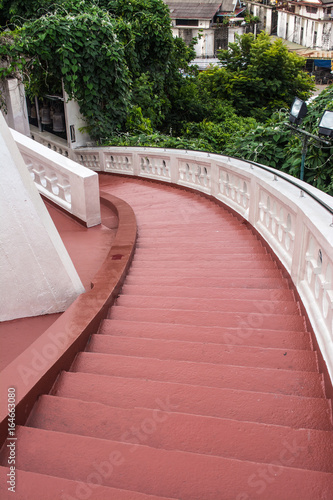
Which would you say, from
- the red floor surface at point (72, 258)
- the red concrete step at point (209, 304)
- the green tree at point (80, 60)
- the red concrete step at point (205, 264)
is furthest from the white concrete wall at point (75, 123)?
the red concrete step at point (209, 304)

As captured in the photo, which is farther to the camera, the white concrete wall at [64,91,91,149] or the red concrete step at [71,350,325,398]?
the white concrete wall at [64,91,91,149]

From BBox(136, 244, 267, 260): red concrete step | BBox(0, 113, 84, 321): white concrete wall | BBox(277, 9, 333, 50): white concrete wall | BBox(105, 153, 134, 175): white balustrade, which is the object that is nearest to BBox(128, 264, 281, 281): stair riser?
BBox(136, 244, 267, 260): red concrete step

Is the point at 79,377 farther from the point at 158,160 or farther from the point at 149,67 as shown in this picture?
the point at 149,67

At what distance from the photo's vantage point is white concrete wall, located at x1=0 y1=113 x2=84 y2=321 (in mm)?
3613

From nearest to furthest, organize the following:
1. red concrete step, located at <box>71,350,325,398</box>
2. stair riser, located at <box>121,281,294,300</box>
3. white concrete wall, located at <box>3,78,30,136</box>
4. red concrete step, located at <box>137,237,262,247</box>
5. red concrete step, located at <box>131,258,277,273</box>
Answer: red concrete step, located at <box>71,350,325,398</box>
stair riser, located at <box>121,281,294,300</box>
red concrete step, located at <box>131,258,277,273</box>
red concrete step, located at <box>137,237,262,247</box>
white concrete wall, located at <box>3,78,30,136</box>

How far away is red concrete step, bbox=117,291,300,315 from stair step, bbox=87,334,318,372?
2.02 feet

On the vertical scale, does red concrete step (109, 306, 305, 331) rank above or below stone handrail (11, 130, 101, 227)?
below

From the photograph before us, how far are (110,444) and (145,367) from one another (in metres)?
0.76

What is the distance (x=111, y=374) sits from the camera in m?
2.99

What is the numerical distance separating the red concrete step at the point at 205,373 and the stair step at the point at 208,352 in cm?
9

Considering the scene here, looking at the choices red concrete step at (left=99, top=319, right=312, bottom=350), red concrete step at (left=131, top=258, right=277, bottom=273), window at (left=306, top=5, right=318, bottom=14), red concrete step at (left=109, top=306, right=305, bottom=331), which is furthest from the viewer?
window at (left=306, top=5, right=318, bottom=14)

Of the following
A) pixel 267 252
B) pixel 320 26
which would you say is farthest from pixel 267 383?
pixel 320 26

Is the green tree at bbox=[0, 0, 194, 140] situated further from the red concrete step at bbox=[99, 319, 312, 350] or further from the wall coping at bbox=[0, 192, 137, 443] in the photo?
the red concrete step at bbox=[99, 319, 312, 350]

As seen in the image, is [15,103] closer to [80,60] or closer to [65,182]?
[80,60]
